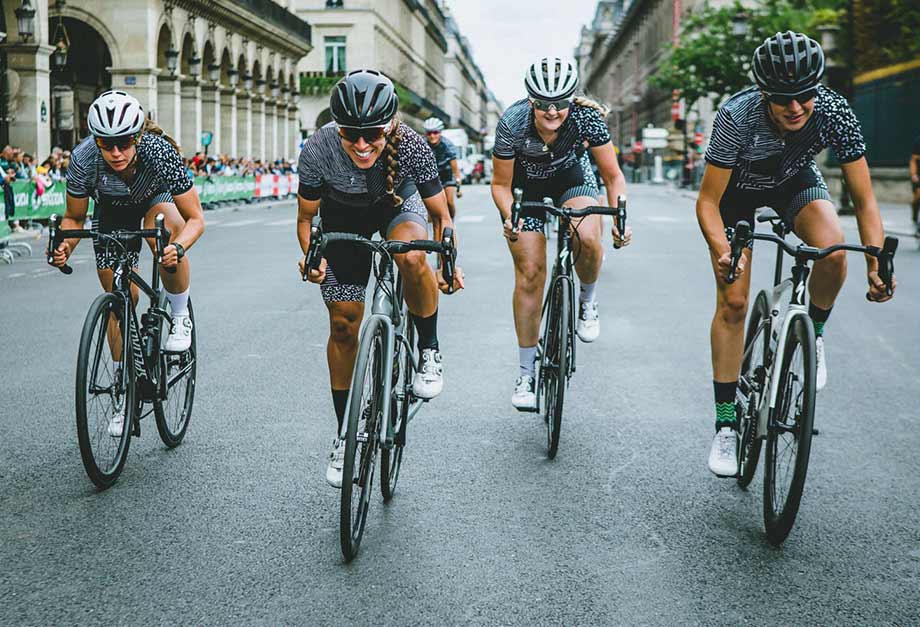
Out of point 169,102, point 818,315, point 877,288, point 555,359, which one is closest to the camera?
point 877,288

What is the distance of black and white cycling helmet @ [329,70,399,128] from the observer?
4805 mm

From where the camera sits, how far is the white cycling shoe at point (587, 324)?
7305 mm

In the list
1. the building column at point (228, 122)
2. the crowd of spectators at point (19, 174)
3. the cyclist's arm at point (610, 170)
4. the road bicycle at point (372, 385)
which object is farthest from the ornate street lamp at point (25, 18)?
the road bicycle at point (372, 385)

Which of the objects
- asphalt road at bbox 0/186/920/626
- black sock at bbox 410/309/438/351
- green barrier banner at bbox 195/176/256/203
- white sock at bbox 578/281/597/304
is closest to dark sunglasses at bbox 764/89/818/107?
asphalt road at bbox 0/186/920/626

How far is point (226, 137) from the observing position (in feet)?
170

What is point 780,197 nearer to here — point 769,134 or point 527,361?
point 769,134

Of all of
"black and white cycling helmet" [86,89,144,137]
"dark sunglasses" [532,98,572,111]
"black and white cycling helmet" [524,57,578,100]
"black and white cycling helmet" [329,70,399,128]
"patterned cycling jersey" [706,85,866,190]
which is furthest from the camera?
"dark sunglasses" [532,98,572,111]

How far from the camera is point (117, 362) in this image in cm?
575

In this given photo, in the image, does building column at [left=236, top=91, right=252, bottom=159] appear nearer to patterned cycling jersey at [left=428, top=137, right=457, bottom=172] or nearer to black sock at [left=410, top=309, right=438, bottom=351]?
patterned cycling jersey at [left=428, top=137, right=457, bottom=172]

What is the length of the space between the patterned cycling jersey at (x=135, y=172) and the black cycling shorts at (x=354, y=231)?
1120mm

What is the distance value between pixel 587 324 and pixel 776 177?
211cm

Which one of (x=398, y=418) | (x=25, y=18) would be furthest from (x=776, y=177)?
(x=25, y=18)

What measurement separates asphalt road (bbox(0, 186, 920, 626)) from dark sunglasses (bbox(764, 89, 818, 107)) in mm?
1695

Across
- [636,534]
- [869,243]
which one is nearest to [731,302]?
[869,243]
